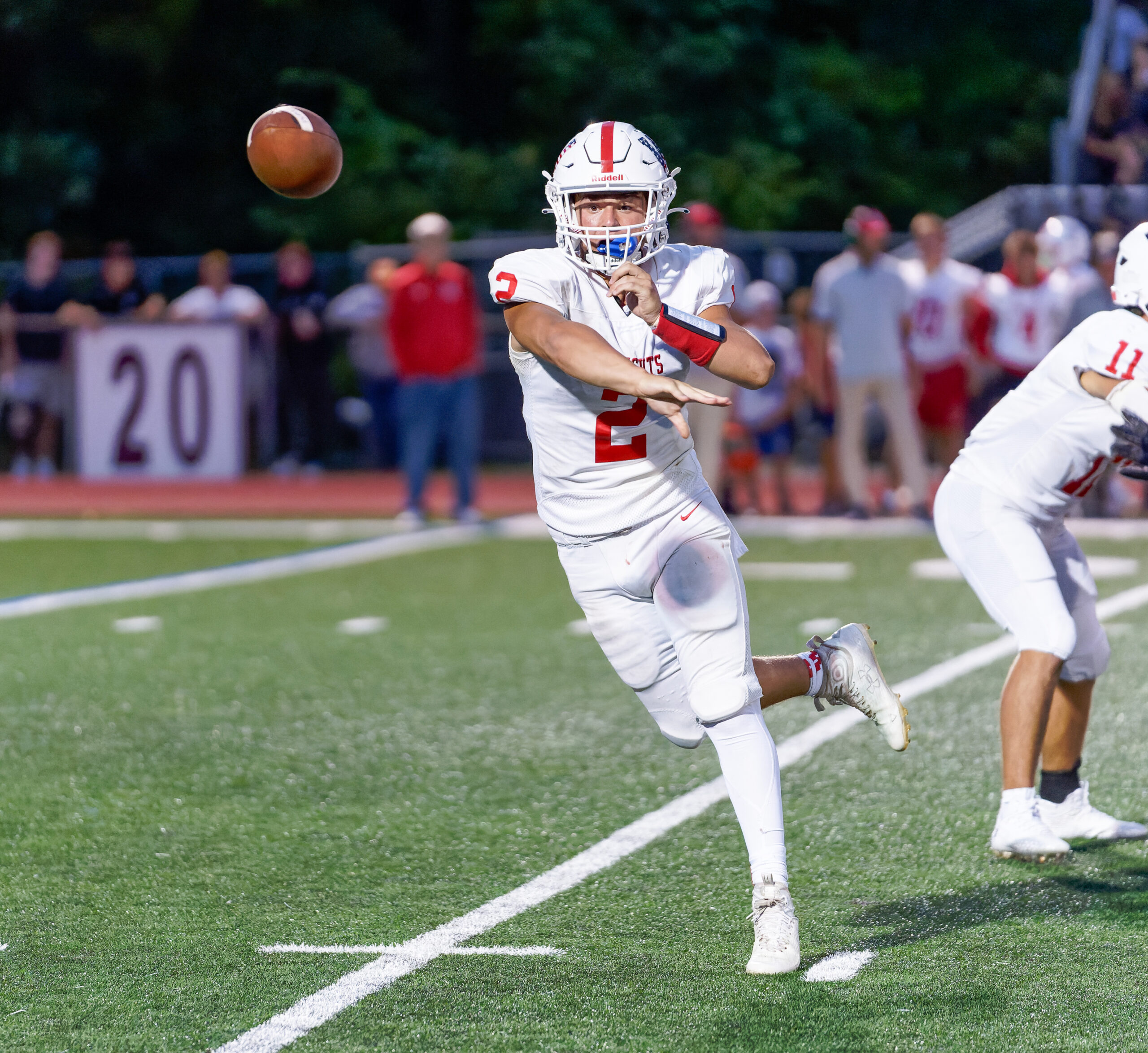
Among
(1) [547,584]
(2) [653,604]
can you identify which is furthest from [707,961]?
(1) [547,584]

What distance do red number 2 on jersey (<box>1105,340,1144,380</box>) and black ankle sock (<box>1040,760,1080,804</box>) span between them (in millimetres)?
1120

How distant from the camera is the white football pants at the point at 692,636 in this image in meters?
4.38

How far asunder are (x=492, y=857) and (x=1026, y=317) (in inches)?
337

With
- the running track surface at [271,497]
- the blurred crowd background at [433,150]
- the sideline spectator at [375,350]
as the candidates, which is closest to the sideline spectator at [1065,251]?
the blurred crowd background at [433,150]

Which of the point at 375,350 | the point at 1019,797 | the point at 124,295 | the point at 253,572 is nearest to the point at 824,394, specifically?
the point at 253,572

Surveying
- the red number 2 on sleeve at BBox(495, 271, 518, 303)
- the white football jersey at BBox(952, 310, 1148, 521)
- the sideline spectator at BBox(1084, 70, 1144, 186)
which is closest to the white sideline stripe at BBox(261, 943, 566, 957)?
the red number 2 on sleeve at BBox(495, 271, 518, 303)

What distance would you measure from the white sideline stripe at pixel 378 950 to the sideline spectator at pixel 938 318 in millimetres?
9305

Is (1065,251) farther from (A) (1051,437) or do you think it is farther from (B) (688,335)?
(B) (688,335)

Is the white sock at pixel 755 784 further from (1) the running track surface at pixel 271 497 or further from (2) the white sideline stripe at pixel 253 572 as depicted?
(1) the running track surface at pixel 271 497

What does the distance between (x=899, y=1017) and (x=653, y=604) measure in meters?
1.17

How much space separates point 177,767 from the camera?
6.38 metres

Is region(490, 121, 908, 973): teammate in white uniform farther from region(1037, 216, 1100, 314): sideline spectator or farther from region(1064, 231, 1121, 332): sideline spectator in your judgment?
region(1037, 216, 1100, 314): sideline spectator

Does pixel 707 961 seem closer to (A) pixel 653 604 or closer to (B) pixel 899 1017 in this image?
(B) pixel 899 1017

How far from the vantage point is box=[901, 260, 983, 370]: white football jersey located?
1327 cm
